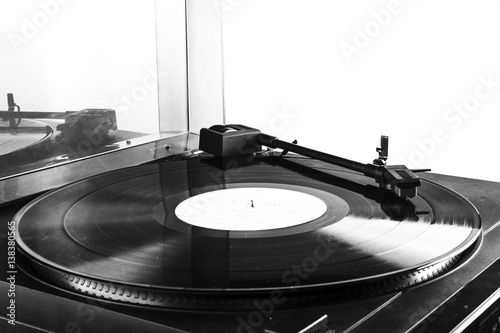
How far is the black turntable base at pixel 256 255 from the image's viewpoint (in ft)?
2.54

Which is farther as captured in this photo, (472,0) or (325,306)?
(472,0)

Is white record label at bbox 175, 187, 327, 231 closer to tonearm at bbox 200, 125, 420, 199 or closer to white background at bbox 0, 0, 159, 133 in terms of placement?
tonearm at bbox 200, 125, 420, 199

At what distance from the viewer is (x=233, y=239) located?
957mm

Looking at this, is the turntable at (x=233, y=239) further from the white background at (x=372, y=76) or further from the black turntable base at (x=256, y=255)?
the white background at (x=372, y=76)

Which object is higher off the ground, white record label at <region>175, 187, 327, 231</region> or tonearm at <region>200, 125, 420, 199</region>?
tonearm at <region>200, 125, 420, 199</region>

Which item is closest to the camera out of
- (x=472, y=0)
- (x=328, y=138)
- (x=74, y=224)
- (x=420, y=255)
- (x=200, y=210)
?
(x=420, y=255)

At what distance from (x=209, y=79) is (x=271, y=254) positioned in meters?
0.80

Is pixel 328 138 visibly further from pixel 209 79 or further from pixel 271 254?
pixel 271 254

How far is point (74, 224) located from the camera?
1.02 m

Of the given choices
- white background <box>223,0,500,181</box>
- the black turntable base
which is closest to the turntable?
the black turntable base

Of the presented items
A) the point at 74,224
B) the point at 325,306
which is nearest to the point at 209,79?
the point at 74,224

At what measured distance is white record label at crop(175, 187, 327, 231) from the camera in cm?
107

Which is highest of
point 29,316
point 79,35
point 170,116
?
point 79,35

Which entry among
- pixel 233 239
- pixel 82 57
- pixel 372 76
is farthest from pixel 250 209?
pixel 372 76
